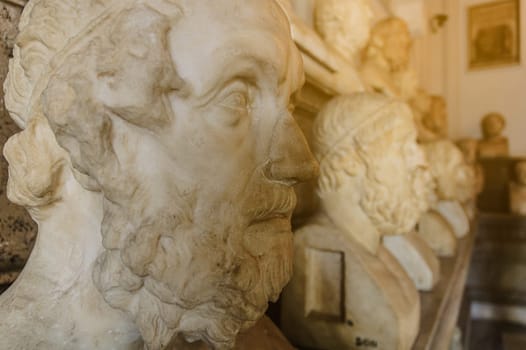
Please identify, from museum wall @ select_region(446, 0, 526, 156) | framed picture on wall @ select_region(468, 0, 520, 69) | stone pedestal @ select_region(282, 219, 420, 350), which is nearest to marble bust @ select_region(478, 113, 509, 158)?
museum wall @ select_region(446, 0, 526, 156)

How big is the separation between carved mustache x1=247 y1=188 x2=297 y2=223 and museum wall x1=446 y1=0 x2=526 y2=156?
6690mm

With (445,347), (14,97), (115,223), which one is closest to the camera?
(115,223)

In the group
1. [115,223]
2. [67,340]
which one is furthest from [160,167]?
[67,340]

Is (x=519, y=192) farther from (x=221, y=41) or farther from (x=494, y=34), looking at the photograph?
(x=221, y=41)

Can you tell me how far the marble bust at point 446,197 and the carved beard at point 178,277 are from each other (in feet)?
6.74

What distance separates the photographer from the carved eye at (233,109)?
→ 24.0 inches

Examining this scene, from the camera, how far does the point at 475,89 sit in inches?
267

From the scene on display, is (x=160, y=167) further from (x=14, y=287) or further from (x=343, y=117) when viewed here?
(x=343, y=117)

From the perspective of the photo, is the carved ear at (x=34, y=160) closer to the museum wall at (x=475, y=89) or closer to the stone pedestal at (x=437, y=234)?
the stone pedestal at (x=437, y=234)

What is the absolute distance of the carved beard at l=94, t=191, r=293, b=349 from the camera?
1.90 feet

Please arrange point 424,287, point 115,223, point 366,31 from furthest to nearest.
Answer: point 366,31, point 424,287, point 115,223

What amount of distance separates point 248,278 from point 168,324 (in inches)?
5.1

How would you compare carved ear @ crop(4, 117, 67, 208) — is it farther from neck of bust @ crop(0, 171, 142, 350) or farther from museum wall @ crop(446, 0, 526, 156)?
museum wall @ crop(446, 0, 526, 156)

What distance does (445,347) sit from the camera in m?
1.68
